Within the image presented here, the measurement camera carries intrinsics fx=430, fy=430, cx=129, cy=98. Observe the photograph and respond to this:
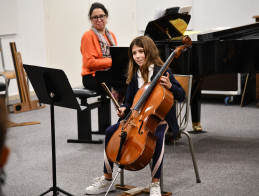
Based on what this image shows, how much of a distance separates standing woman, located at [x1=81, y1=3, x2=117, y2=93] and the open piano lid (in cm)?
46

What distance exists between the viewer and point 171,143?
12.8 feet

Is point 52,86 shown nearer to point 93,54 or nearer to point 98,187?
point 98,187

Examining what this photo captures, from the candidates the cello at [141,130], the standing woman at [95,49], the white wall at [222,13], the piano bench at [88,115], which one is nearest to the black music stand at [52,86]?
the cello at [141,130]

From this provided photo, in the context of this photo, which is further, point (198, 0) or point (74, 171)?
point (198, 0)

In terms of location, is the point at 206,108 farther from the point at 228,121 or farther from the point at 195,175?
the point at 195,175

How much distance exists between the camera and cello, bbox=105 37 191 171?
2.33m

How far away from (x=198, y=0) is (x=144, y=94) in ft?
14.7

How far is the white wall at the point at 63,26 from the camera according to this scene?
7.03m

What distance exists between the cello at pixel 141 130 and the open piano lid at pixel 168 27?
1.26 m

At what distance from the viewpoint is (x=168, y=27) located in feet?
12.4

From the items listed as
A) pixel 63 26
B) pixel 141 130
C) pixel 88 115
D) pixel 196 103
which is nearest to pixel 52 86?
pixel 141 130

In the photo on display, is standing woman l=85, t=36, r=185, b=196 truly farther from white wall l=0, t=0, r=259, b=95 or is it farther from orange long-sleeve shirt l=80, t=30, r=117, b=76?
white wall l=0, t=0, r=259, b=95

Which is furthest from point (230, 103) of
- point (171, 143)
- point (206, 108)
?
point (171, 143)

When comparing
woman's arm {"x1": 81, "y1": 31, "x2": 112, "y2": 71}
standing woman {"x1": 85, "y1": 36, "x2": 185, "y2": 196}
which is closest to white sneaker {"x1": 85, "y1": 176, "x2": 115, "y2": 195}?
standing woman {"x1": 85, "y1": 36, "x2": 185, "y2": 196}
